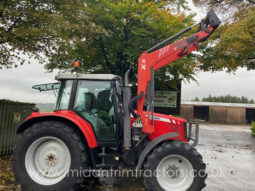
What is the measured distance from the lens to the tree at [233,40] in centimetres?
1092

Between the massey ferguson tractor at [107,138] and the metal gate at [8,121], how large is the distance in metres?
3.04

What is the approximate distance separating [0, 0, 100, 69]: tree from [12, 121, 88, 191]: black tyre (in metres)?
4.61

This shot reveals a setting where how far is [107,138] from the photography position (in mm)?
4113

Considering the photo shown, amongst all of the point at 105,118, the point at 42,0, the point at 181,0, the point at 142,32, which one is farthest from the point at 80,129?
the point at 181,0

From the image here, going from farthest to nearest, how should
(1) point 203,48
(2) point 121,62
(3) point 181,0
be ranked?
(3) point 181,0 < (1) point 203,48 < (2) point 121,62

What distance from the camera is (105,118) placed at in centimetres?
416

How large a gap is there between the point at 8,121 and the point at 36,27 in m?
3.59

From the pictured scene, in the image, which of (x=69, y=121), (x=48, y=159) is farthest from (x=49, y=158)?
(x=69, y=121)

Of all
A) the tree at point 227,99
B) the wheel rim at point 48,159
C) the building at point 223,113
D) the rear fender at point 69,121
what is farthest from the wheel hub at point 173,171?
the tree at point 227,99

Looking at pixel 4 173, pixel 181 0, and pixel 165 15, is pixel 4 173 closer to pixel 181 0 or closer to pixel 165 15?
pixel 165 15

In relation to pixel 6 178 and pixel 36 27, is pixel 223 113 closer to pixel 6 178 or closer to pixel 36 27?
pixel 36 27

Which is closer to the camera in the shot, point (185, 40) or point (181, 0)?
point (185, 40)

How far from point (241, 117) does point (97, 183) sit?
27743mm

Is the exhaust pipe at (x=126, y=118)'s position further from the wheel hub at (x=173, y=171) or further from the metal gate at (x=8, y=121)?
the metal gate at (x=8, y=121)
